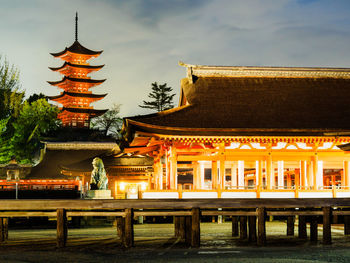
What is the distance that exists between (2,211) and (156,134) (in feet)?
29.7

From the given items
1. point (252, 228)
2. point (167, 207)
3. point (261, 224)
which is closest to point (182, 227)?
point (252, 228)

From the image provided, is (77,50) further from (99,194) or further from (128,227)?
(128,227)

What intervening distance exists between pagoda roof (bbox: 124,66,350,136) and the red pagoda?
4420 cm

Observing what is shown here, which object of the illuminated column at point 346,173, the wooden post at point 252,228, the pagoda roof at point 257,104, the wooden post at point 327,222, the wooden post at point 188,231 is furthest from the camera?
the illuminated column at point 346,173

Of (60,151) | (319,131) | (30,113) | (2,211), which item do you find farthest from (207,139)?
(30,113)

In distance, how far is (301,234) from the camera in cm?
1795

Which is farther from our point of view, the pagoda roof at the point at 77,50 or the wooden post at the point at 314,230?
the pagoda roof at the point at 77,50

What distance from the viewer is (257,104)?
27.1 metres

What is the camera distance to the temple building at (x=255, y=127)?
23.5 metres

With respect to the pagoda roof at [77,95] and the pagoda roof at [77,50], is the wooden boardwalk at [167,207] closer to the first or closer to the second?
the pagoda roof at [77,95]

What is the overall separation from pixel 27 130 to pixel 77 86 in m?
18.5

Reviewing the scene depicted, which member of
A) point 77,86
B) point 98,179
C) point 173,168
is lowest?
point 98,179

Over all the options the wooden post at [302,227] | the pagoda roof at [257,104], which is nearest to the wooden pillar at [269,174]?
the pagoda roof at [257,104]

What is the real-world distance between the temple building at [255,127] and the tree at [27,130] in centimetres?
2600
